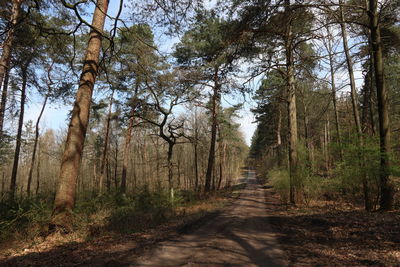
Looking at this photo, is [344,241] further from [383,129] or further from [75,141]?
[75,141]

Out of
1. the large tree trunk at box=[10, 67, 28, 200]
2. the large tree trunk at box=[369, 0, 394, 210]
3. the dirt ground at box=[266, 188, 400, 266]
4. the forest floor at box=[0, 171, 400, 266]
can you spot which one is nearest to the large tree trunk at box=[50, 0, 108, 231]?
the forest floor at box=[0, 171, 400, 266]

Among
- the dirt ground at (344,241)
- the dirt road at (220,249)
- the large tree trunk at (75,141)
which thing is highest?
the large tree trunk at (75,141)

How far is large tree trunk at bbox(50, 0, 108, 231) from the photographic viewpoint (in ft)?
18.7

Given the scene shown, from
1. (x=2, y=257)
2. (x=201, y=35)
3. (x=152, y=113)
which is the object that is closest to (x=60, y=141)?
(x=152, y=113)

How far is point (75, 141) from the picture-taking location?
19.9ft

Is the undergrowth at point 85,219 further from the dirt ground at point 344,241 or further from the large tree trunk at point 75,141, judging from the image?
the dirt ground at point 344,241

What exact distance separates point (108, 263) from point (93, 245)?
1.29 metres

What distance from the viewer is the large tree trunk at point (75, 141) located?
570cm

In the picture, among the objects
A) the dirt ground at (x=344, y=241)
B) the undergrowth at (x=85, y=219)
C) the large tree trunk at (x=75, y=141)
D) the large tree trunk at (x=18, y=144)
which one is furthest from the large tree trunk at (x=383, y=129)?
the large tree trunk at (x=18, y=144)

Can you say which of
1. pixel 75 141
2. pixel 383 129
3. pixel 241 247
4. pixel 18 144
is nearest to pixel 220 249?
pixel 241 247

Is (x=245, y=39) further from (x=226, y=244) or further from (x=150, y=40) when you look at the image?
(x=226, y=244)

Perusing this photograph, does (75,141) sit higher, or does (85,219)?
(75,141)

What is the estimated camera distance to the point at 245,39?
296 inches

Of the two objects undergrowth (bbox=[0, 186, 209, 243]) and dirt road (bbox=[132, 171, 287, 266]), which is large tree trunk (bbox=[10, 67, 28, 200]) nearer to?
undergrowth (bbox=[0, 186, 209, 243])
